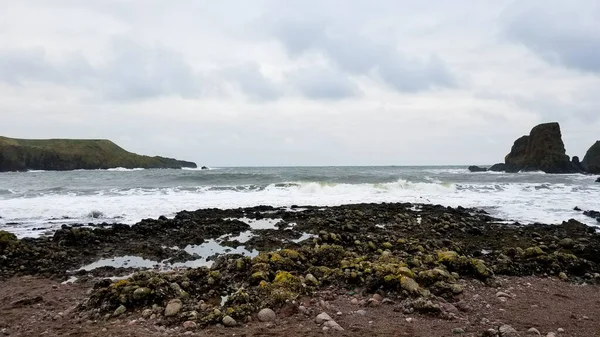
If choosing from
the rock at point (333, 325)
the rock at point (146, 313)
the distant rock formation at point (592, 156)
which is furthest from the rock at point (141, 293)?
the distant rock formation at point (592, 156)

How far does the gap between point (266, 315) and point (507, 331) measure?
3.11 metres

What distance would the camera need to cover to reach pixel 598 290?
6.82 meters

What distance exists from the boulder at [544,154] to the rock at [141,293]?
72.0m

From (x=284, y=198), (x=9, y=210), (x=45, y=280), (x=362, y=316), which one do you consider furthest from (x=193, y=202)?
(x=362, y=316)

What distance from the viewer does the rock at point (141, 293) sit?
5.82m

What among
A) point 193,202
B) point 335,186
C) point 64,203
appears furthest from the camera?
point 335,186

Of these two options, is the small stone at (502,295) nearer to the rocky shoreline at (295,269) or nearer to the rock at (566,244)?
the rocky shoreline at (295,269)

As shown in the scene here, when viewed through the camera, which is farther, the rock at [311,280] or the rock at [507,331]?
the rock at [311,280]

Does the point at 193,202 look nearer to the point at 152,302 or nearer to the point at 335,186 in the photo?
the point at 335,186

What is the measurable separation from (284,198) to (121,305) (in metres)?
19.0

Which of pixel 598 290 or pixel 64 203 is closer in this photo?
pixel 598 290

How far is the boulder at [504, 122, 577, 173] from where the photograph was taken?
63.2 m

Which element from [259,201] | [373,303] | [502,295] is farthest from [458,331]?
[259,201]

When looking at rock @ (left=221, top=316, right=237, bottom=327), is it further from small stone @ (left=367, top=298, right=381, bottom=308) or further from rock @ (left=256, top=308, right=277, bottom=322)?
small stone @ (left=367, top=298, right=381, bottom=308)
